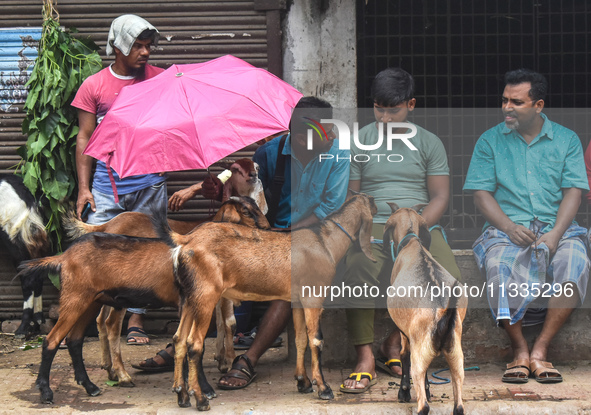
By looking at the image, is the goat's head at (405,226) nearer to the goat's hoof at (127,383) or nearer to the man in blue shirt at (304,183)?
the man in blue shirt at (304,183)

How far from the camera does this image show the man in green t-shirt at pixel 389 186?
614cm

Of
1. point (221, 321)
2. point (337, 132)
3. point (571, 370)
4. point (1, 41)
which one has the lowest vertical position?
point (571, 370)

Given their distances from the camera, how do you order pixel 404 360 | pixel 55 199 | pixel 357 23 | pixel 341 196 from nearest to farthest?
pixel 404 360
pixel 341 196
pixel 55 199
pixel 357 23

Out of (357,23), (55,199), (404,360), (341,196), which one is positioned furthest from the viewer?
(357,23)

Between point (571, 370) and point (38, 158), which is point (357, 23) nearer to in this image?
point (38, 158)

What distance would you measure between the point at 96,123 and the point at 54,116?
0.56 m

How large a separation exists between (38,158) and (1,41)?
3.80 ft

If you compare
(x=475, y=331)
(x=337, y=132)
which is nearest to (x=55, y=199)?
(x=337, y=132)

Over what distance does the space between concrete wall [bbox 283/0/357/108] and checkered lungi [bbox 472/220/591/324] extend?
2.19 metres

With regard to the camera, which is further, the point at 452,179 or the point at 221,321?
the point at 452,179

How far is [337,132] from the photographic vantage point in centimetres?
629

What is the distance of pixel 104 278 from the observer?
18.5ft

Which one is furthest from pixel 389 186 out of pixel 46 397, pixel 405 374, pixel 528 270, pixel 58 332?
pixel 46 397

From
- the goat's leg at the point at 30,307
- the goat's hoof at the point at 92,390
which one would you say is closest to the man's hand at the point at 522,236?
the goat's hoof at the point at 92,390
